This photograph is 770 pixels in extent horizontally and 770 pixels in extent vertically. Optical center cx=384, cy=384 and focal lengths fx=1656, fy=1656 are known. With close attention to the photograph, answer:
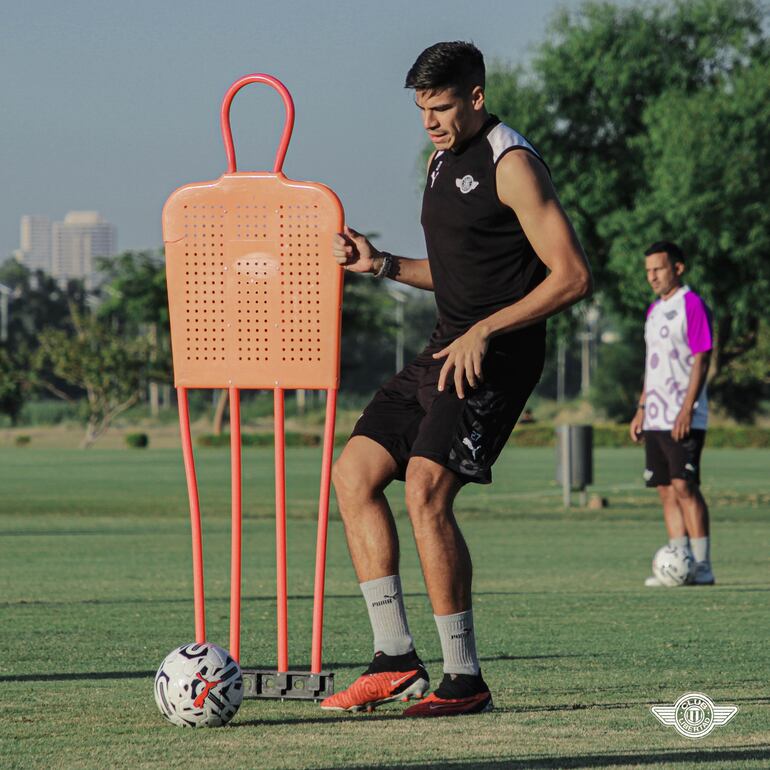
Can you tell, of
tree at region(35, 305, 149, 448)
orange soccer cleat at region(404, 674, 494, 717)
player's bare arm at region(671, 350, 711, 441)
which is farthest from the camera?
tree at region(35, 305, 149, 448)

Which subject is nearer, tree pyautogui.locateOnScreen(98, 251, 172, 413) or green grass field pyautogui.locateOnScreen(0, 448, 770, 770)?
green grass field pyautogui.locateOnScreen(0, 448, 770, 770)

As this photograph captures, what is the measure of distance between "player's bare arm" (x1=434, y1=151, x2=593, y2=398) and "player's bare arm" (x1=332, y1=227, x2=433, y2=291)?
55 centimetres

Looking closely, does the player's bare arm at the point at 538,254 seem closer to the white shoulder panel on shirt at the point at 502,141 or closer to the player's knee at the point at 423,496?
the white shoulder panel on shirt at the point at 502,141

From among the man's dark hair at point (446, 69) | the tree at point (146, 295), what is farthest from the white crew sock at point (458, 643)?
the tree at point (146, 295)

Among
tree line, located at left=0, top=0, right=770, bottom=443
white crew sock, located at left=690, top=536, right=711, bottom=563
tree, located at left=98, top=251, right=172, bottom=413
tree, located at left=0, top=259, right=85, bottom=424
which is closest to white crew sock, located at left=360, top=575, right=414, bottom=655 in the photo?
white crew sock, located at left=690, top=536, right=711, bottom=563

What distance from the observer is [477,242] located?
599cm

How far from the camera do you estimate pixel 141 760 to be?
4.78 m

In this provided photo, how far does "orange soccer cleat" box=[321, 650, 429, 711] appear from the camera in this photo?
584 cm

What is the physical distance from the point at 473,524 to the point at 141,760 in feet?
53.2

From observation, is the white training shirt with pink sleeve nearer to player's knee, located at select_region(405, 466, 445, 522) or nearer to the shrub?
player's knee, located at select_region(405, 466, 445, 522)

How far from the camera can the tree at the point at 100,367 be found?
74250 mm

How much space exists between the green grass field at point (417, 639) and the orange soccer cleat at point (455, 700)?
0.09 m

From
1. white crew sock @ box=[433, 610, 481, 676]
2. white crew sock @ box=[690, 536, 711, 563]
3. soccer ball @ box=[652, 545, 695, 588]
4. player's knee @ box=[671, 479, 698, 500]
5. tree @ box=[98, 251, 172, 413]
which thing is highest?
tree @ box=[98, 251, 172, 413]

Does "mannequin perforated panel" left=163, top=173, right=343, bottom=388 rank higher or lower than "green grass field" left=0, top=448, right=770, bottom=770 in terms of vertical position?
higher
